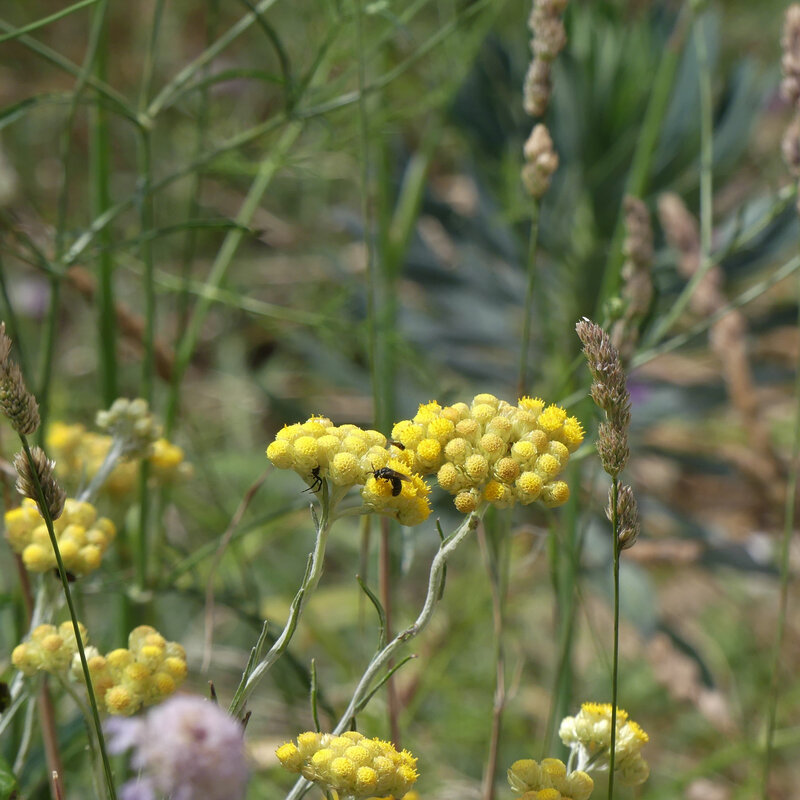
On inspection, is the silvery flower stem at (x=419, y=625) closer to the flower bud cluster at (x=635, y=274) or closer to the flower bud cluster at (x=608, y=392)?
the flower bud cluster at (x=608, y=392)

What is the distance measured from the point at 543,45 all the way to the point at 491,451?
58 centimetres

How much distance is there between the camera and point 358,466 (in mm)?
681

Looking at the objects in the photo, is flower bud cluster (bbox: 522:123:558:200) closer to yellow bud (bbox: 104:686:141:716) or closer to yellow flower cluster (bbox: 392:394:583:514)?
yellow flower cluster (bbox: 392:394:583:514)

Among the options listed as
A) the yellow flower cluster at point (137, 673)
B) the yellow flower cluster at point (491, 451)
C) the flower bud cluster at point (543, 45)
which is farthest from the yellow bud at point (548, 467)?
the flower bud cluster at point (543, 45)

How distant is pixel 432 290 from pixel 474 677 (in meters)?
1.15

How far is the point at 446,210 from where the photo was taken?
277cm

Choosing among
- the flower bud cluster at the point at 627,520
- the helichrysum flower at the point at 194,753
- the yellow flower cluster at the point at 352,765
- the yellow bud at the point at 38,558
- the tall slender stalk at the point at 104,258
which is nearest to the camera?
the helichrysum flower at the point at 194,753

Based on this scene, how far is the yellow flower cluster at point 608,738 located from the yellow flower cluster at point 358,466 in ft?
0.68

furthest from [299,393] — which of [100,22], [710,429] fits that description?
[100,22]

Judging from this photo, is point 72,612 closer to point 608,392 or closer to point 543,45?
point 608,392

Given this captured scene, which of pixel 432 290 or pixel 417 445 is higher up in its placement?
pixel 432 290

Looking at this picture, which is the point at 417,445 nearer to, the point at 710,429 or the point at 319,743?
the point at 319,743

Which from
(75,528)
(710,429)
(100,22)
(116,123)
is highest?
(116,123)

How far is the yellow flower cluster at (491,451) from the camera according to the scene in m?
0.68
